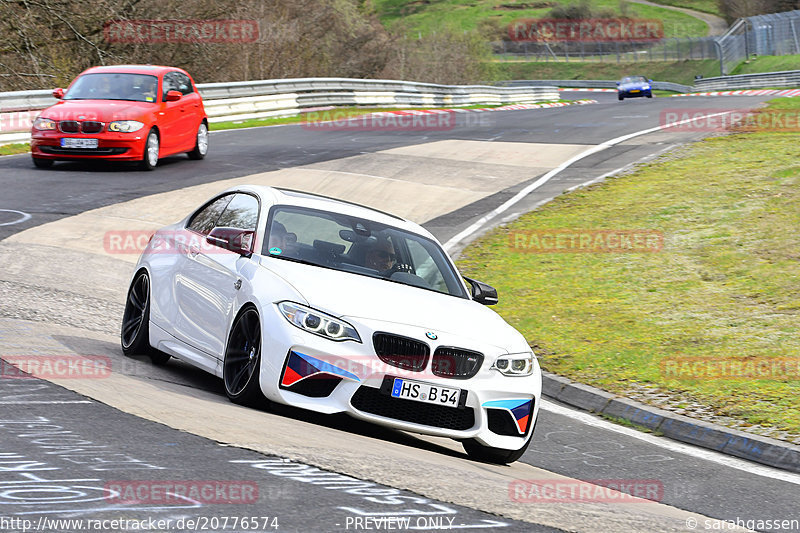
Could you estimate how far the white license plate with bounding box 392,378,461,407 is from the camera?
6652 millimetres

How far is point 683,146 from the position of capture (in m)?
24.8

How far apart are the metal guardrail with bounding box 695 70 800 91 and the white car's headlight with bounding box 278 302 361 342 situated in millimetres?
53392

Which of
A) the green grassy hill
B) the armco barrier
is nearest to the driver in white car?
the armco barrier

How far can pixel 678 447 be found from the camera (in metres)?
8.05

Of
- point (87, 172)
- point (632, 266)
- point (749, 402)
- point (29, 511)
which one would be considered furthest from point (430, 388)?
point (87, 172)

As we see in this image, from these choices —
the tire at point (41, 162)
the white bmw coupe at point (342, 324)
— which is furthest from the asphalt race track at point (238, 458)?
the tire at point (41, 162)

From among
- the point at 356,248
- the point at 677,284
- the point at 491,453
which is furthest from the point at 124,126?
the point at 491,453

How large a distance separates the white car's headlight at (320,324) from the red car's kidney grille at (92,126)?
1349 cm

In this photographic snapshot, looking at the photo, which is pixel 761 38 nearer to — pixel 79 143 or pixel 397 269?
pixel 79 143

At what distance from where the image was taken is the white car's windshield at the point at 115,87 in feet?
65.8

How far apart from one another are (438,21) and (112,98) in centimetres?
12153

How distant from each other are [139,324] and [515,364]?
11.1 feet

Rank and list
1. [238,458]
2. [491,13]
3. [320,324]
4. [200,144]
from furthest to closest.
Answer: [491,13], [200,144], [320,324], [238,458]

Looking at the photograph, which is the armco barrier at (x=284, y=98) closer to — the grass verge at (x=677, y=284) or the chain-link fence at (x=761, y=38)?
the grass verge at (x=677, y=284)
